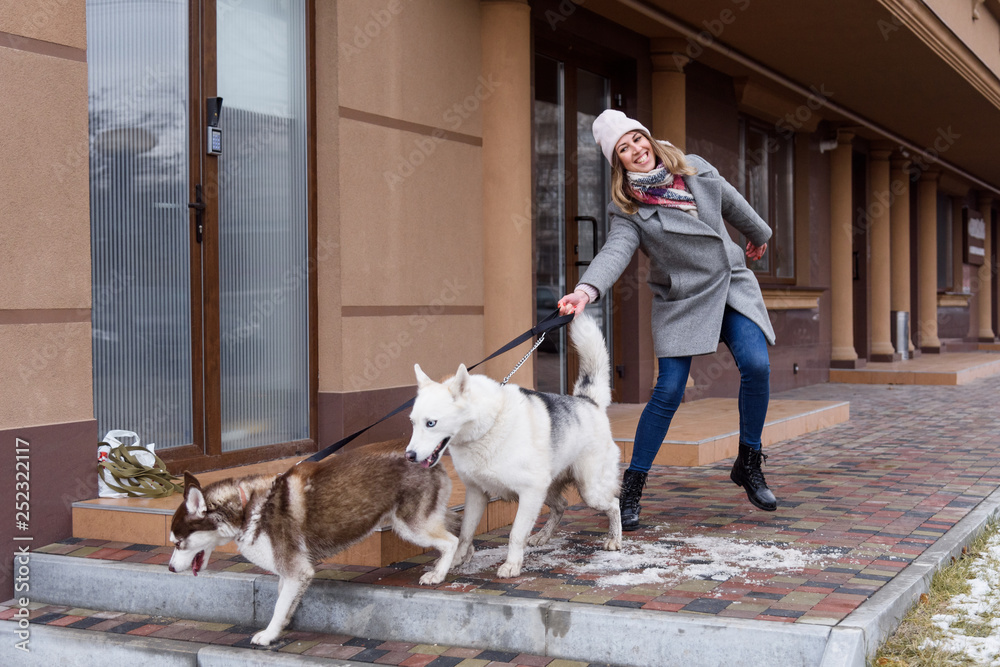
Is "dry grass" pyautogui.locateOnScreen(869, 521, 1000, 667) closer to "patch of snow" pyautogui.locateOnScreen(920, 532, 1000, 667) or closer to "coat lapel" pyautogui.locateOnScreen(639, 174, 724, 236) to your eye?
"patch of snow" pyautogui.locateOnScreen(920, 532, 1000, 667)

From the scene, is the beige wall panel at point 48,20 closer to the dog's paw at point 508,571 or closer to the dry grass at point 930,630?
the dog's paw at point 508,571

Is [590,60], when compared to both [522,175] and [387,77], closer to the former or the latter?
[522,175]

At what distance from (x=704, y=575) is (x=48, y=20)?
379 cm

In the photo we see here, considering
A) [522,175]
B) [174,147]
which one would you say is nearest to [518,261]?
[522,175]

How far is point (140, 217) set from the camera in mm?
5340

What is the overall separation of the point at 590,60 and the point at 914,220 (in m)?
12.3

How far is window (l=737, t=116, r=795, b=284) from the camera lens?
12.1 metres

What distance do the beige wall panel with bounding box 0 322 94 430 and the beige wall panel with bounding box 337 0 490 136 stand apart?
223cm

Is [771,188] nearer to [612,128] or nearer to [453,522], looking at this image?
[612,128]

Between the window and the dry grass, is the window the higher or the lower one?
the higher one

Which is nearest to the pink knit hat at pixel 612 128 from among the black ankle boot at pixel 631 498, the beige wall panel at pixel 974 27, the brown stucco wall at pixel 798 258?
the black ankle boot at pixel 631 498

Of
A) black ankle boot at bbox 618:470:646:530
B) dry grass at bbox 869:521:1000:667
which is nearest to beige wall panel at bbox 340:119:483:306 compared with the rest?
black ankle boot at bbox 618:470:646:530

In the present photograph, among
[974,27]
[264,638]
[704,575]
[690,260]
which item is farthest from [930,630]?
[974,27]

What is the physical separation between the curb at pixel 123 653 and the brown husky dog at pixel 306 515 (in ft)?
0.42
